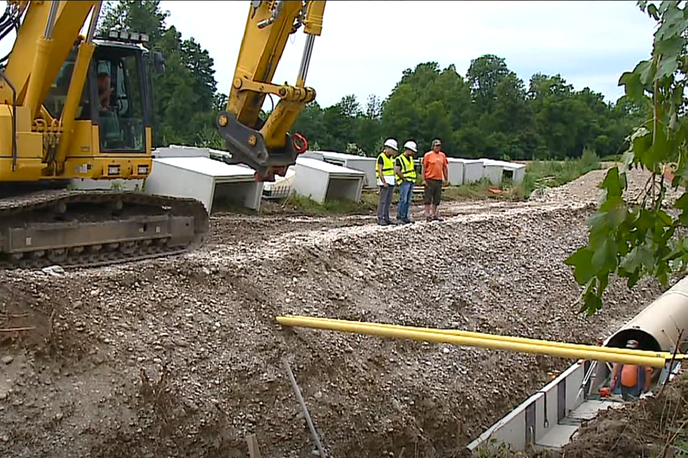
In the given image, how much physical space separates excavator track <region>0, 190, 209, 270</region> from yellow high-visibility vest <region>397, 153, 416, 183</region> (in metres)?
4.99

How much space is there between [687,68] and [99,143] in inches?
278

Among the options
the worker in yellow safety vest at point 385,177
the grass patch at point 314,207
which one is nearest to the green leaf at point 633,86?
the worker in yellow safety vest at point 385,177

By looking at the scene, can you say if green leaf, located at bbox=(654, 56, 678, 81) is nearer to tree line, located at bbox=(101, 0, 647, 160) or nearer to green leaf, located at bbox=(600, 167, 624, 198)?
green leaf, located at bbox=(600, 167, 624, 198)

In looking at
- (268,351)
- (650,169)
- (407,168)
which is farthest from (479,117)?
(650,169)

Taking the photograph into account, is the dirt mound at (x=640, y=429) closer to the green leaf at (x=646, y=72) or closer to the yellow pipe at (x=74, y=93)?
the green leaf at (x=646, y=72)

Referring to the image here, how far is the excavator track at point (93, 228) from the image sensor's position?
8.25m

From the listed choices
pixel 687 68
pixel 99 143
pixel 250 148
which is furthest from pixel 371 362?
pixel 687 68

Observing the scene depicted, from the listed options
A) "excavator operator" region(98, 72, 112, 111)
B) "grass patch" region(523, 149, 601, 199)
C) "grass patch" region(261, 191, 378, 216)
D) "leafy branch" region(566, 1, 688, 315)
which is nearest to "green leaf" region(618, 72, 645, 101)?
"leafy branch" region(566, 1, 688, 315)

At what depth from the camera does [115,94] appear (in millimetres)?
9719

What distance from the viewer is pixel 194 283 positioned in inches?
329

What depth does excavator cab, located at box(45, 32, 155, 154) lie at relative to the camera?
358 inches

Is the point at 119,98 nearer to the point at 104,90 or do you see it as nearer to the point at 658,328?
the point at 104,90

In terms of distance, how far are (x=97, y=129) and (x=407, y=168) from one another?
6.27 meters

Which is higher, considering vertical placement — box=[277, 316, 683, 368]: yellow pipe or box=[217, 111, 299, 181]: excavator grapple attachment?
box=[217, 111, 299, 181]: excavator grapple attachment
